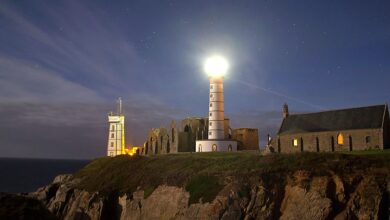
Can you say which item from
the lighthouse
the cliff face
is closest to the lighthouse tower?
the lighthouse

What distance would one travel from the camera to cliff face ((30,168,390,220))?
105 ft

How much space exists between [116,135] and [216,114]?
27.6m

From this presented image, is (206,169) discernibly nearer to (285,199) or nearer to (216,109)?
(285,199)

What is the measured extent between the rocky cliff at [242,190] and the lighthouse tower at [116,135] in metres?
35.5

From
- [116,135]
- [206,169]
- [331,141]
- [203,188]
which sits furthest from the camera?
[116,135]

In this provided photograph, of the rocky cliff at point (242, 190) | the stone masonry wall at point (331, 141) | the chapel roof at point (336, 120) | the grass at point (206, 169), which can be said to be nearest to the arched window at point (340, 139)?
the stone masonry wall at point (331, 141)

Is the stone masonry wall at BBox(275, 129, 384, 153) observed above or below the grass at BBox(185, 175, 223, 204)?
above

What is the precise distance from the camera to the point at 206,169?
41.2 m

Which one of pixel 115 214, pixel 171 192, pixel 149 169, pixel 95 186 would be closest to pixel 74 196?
pixel 95 186

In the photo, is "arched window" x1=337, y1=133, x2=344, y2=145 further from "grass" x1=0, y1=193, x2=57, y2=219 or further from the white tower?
"grass" x1=0, y1=193, x2=57, y2=219

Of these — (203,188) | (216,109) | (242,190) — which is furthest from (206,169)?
(216,109)

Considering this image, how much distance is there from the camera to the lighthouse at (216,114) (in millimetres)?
64562

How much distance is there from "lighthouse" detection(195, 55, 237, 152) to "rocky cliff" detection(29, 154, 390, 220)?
17.7 m

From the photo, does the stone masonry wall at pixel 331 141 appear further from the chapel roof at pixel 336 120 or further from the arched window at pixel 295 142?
the chapel roof at pixel 336 120
